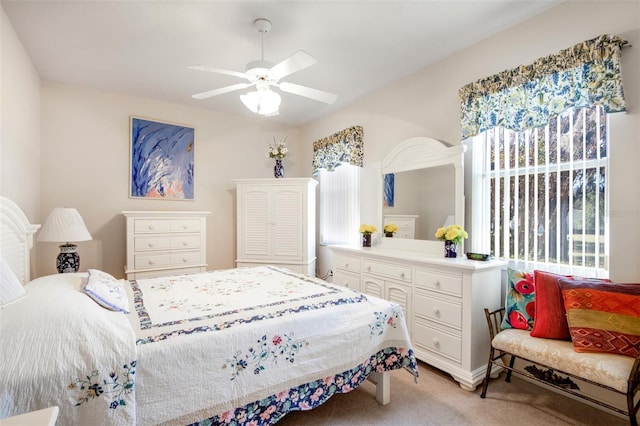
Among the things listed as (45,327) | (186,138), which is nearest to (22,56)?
(186,138)

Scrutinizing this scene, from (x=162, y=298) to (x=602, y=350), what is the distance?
2533 millimetres

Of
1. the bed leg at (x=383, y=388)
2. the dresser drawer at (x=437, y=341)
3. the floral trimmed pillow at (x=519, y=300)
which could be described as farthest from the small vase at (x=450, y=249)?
the bed leg at (x=383, y=388)

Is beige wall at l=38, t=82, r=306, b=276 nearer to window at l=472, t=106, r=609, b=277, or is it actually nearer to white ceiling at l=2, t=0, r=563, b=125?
white ceiling at l=2, t=0, r=563, b=125

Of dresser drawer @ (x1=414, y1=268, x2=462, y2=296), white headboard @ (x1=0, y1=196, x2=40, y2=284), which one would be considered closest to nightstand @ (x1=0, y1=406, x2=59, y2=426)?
white headboard @ (x1=0, y1=196, x2=40, y2=284)

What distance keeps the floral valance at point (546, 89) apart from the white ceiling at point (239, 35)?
1.38 feet

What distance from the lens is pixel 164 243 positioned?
139 inches

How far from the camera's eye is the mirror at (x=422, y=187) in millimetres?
2688

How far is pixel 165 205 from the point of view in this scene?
3.98 m

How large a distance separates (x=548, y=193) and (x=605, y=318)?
0.87m

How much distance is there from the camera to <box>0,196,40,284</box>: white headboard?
6.33ft

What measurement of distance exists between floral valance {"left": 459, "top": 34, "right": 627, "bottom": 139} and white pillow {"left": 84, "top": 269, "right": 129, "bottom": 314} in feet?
8.78

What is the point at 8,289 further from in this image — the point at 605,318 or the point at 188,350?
the point at 605,318

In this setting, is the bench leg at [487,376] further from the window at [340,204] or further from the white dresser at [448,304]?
the window at [340,204]

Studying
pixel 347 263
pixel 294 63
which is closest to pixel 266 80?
pixel 294 63
